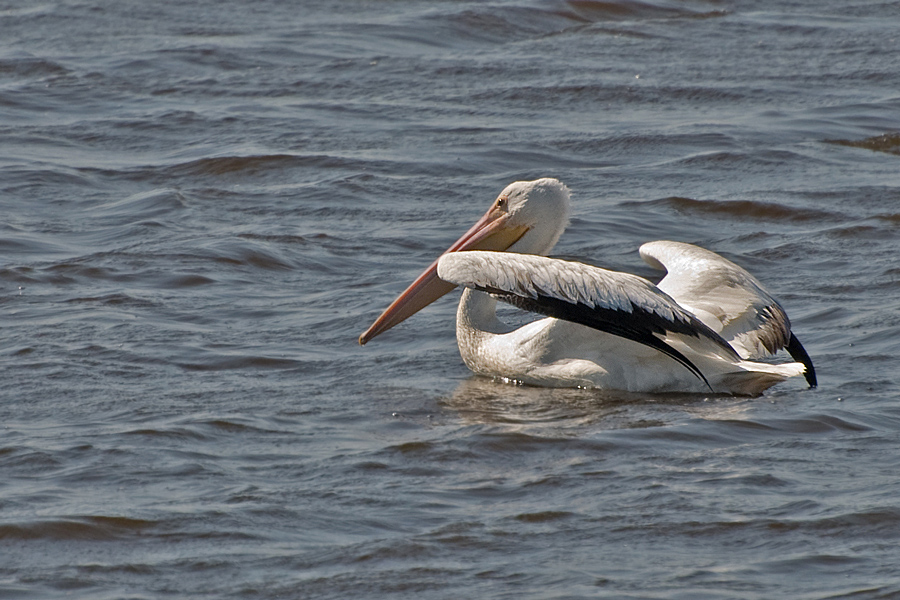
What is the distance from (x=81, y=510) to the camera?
413 cm

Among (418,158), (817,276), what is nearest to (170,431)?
(817,276)

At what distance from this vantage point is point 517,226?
629 cm

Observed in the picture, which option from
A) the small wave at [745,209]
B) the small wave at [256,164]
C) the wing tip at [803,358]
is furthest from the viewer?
the small wave at [256,164]

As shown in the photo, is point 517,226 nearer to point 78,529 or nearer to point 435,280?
point 435,280

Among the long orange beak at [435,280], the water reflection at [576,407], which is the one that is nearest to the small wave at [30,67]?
the long orange beak at [435,280]

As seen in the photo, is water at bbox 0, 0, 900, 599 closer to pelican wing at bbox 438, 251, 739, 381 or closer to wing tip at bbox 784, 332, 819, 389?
wing tip at bbox 784, 332, 819, 389

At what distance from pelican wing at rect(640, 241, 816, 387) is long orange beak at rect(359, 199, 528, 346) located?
717mm

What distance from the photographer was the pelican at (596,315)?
5254 mm

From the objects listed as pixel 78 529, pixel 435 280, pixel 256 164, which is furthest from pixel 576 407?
pixel 256 164

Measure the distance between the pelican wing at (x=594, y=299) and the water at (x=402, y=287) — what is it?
0.30 m

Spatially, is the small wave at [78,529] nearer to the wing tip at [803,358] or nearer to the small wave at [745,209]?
the wing tip at [803,358]

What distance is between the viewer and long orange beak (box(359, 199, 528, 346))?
6074mm

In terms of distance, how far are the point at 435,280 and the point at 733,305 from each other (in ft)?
4.02

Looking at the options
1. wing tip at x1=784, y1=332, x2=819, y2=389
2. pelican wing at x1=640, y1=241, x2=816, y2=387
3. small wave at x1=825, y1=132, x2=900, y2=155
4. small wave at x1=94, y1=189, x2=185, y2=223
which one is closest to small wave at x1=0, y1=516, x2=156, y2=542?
pelican wing at x1=640, y1=241, x2=816, y2=387
